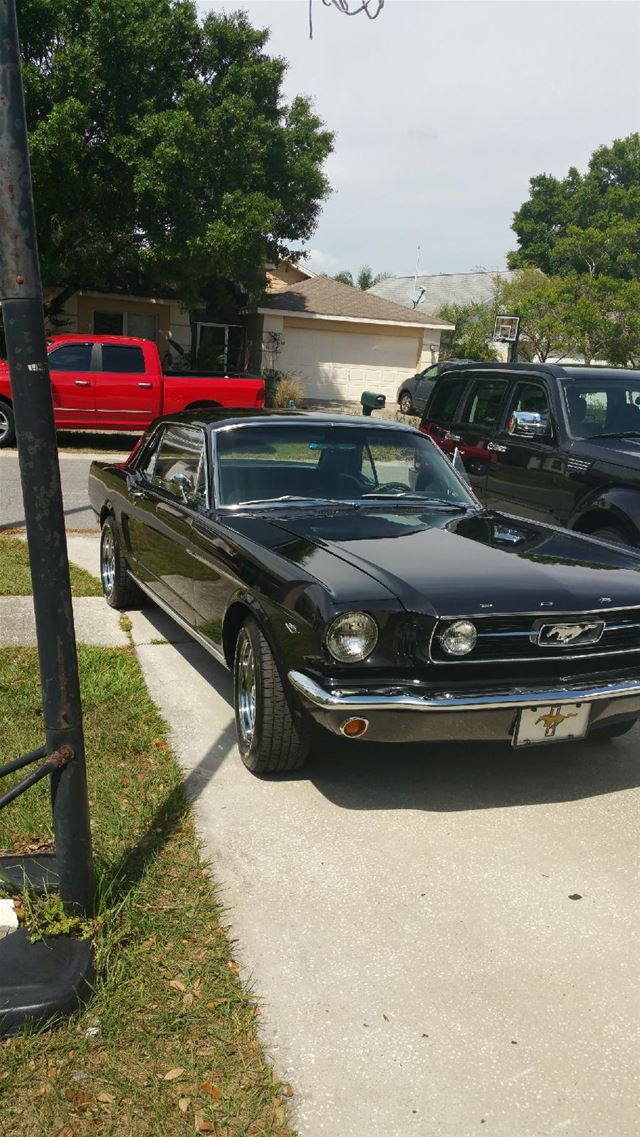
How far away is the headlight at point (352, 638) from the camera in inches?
143

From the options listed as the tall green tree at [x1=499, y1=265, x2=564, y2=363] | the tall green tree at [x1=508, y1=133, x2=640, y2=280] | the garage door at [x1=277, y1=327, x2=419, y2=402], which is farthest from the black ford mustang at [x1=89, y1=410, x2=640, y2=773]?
the tall green tree at [x1=508, y1=133, x2=640, y2=280]

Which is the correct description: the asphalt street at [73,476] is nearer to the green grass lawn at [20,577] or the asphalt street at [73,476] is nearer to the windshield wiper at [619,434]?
the green grass lawn at [20,577]

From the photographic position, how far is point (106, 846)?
3.54 metres

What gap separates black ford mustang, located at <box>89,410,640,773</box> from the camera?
3.65 m

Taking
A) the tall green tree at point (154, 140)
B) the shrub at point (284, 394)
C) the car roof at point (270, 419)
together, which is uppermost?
the tall green tree at point (154, 140)

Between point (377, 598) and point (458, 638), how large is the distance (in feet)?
1.18

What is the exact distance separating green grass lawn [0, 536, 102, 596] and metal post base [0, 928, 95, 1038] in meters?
4.16

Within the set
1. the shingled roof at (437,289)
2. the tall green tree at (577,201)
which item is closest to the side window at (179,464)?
the shingled roof at (437,289)

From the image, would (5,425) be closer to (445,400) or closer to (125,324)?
(445,400)

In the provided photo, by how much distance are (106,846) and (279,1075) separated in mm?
1249

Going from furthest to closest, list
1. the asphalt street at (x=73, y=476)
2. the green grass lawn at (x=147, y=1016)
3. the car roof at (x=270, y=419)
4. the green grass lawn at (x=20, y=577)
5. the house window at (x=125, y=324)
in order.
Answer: the house window at (x=125, y=324) < the asphalt street at (x=73, y=476) < the green grass lawn at (x=20, y=577) < the car roof at (x=270, y=419) < the green grass lawn at (x=147, y=1016)

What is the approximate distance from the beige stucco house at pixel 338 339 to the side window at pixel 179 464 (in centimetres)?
2335

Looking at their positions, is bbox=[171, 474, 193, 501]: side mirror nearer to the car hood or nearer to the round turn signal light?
the car hood

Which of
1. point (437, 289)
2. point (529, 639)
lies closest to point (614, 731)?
point (529, 639)
